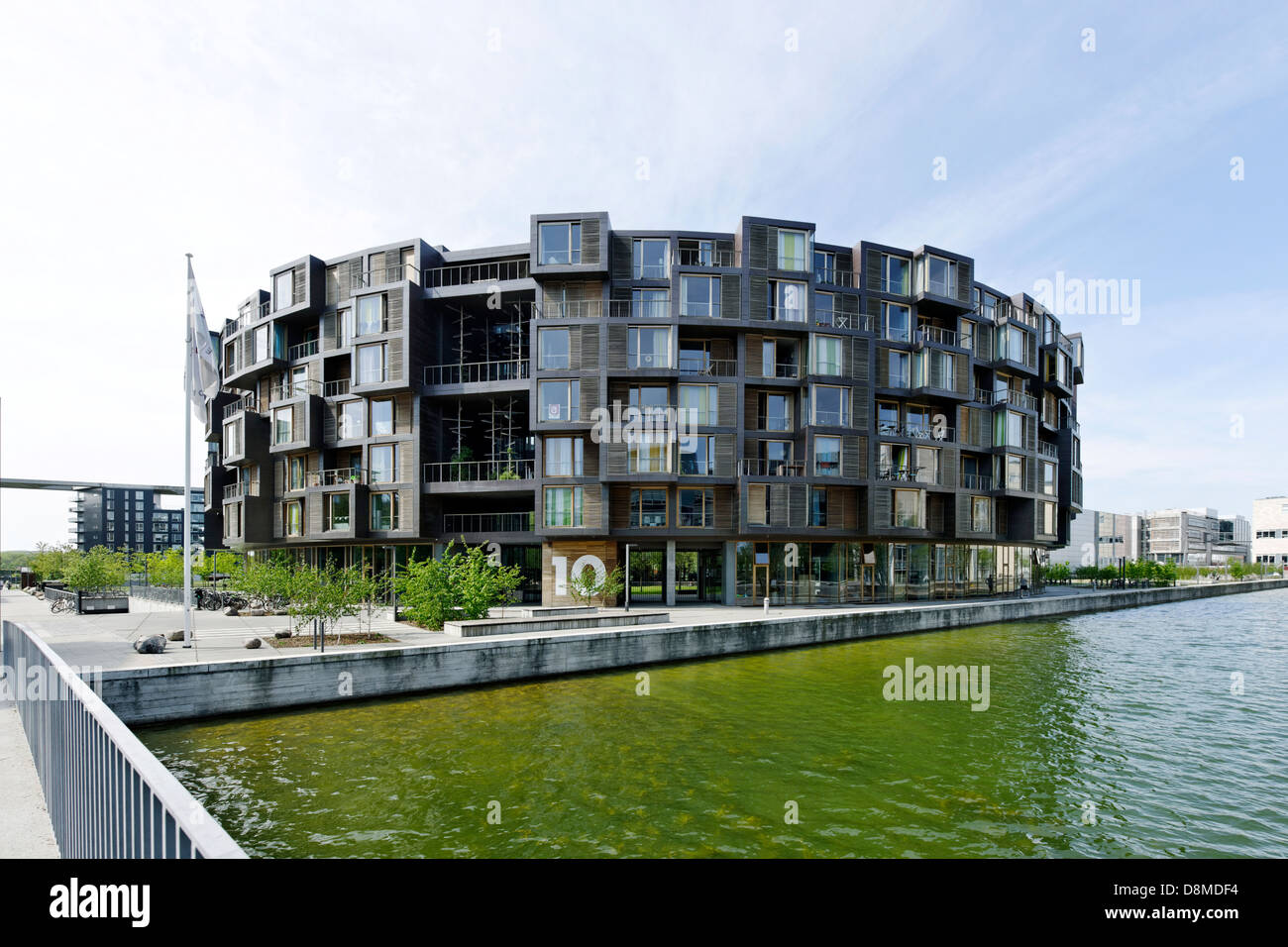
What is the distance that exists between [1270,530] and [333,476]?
153655 mm

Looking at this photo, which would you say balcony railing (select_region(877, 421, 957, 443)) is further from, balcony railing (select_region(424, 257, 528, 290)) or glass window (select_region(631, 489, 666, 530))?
balcony railing (select_region(424, 257, 528, 290))

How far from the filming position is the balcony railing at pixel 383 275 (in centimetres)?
3850

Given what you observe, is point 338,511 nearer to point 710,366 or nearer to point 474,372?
point 474,372

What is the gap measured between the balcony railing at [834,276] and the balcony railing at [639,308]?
9444mm

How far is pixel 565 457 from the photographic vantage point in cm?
3434

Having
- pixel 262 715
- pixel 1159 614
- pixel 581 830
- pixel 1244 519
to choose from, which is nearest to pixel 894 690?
pixel 581 830

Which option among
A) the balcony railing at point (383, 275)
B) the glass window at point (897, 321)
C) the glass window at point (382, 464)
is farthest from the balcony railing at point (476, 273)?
the glass window at point (897, 321)

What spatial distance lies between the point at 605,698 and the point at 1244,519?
251201mm

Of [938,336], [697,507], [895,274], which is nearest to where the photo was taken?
[697,507]

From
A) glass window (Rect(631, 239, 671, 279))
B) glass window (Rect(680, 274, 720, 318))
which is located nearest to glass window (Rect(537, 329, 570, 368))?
glass window (Rect(631, 239, 671, 279))

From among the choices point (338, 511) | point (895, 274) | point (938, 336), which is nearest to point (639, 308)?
point (895, 274)

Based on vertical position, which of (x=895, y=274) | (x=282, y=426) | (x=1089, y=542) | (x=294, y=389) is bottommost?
(x=1089, y=542)

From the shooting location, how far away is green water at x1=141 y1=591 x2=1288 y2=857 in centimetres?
916

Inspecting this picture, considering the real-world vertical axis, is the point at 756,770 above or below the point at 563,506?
below
